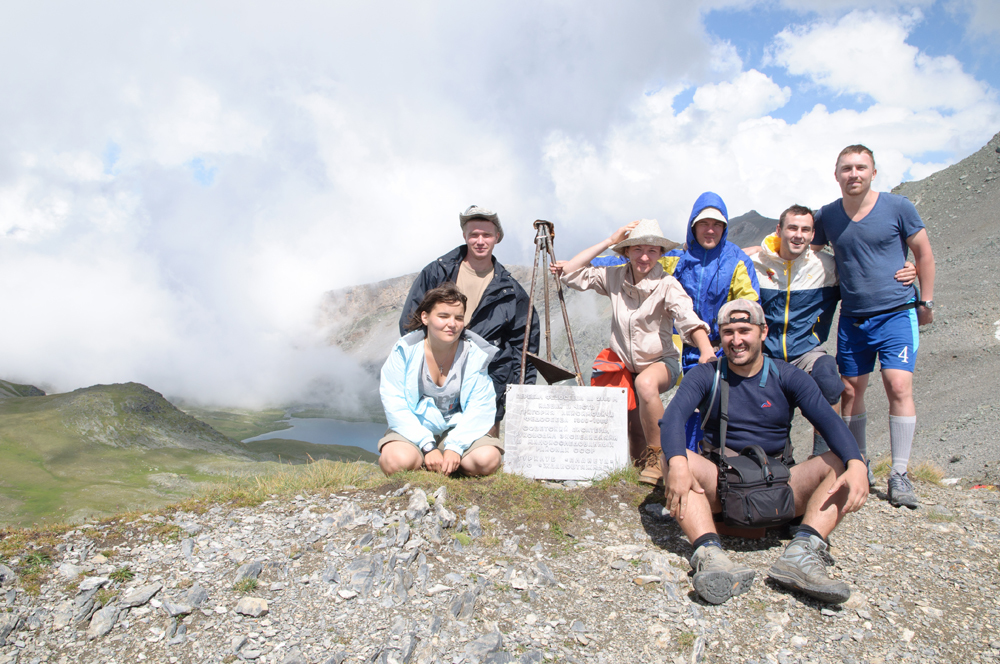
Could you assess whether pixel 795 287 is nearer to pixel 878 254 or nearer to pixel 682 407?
pixel 878 254

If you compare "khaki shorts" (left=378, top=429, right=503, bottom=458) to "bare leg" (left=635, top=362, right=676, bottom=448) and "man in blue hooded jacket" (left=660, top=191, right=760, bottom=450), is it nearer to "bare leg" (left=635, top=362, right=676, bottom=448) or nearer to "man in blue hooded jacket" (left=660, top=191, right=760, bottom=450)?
"bare leg" (left=635, top=362, right=676, bottom=448)

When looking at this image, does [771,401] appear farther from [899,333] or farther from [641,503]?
[899,333]

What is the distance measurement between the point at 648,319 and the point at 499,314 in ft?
6.18

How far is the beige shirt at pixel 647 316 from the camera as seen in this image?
6.07 m

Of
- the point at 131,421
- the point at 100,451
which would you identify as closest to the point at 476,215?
the point at 100,451

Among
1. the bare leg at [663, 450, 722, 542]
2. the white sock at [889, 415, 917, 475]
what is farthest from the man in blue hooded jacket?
the white sock at [889, 415, 917, 475]

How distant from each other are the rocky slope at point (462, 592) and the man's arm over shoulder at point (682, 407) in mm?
1069

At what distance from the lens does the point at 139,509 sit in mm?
5676

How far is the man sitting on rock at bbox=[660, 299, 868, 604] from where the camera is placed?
4145mm

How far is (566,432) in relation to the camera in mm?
6414

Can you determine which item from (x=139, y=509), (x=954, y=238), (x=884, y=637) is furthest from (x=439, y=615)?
(x=954, y=238)

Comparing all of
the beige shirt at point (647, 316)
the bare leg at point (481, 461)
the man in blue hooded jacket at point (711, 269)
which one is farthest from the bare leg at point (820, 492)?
the bare leg at point (481, 461)

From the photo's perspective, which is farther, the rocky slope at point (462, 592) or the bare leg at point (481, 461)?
the bare leg at point (481, 461)

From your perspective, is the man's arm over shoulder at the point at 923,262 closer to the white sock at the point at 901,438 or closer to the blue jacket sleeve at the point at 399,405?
the white sock at the point at 901,438
